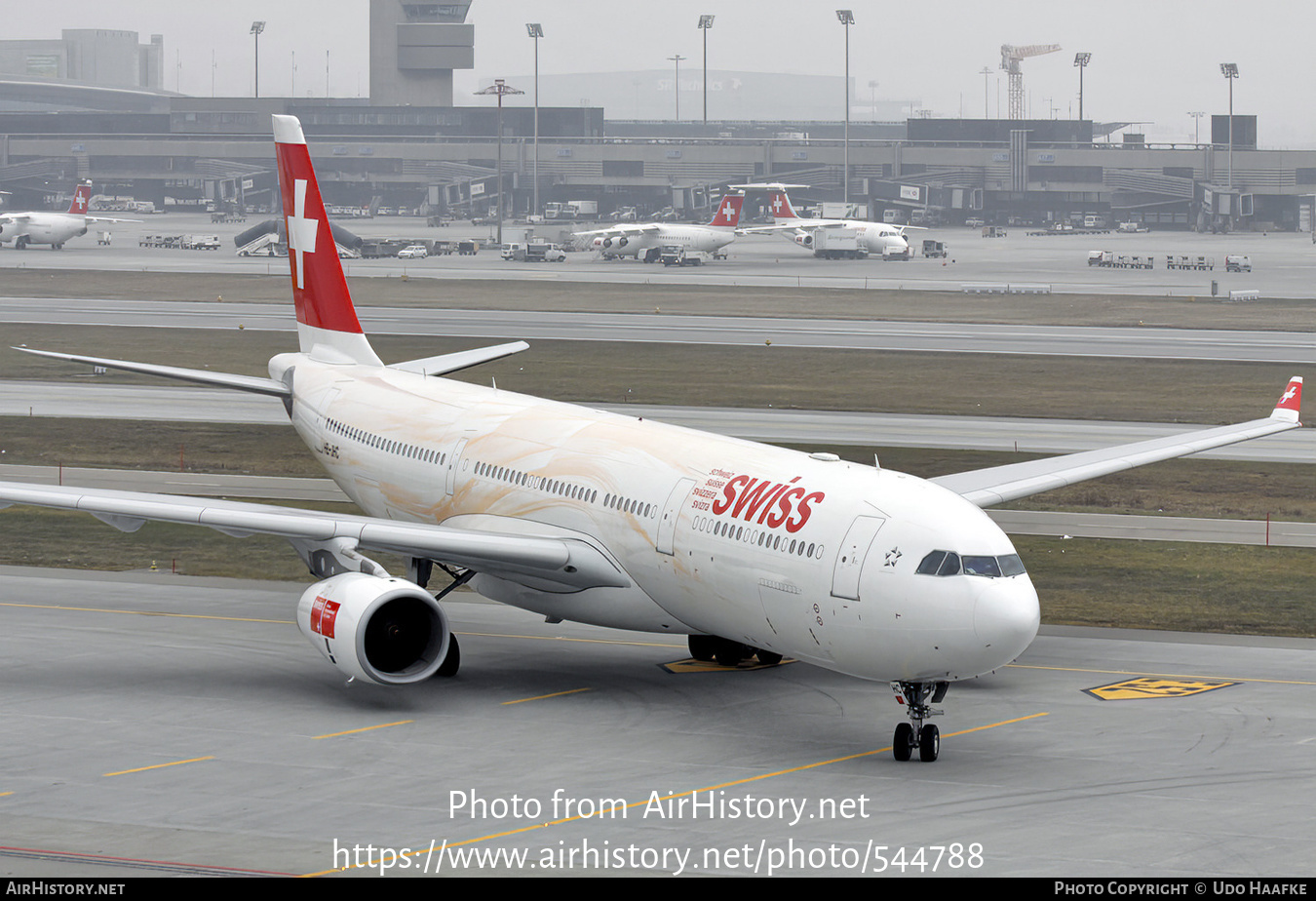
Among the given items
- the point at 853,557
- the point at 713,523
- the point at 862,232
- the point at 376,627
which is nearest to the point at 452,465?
the point at 376,627

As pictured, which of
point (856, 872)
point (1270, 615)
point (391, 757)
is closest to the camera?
point (856, 872)

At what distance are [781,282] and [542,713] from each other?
11236 centimetres

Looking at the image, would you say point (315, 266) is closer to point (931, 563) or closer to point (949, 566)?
point (931, 563)

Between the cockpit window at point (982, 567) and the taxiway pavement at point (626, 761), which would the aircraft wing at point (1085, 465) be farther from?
the cockpit window at point (982, 567)

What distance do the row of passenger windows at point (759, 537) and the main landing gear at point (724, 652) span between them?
4800 mm

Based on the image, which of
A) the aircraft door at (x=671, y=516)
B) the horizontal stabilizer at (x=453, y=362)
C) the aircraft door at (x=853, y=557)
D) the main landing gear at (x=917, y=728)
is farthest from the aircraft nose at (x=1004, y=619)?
the horizontal stabilizer at (x=453, y=362)

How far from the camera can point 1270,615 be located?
3597 cm

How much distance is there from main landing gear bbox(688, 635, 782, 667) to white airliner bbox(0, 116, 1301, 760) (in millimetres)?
44

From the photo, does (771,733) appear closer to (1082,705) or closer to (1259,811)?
(1082,705)

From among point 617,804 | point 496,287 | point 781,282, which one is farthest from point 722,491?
point 781,282

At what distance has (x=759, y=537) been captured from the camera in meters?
26.4

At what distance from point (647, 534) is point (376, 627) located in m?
5.31

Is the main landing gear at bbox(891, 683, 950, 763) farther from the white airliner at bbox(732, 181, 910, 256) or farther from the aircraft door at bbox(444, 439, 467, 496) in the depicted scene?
the white airliner at bbox(732, 181, 910, 256)

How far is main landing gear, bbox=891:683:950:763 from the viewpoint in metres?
25.1
